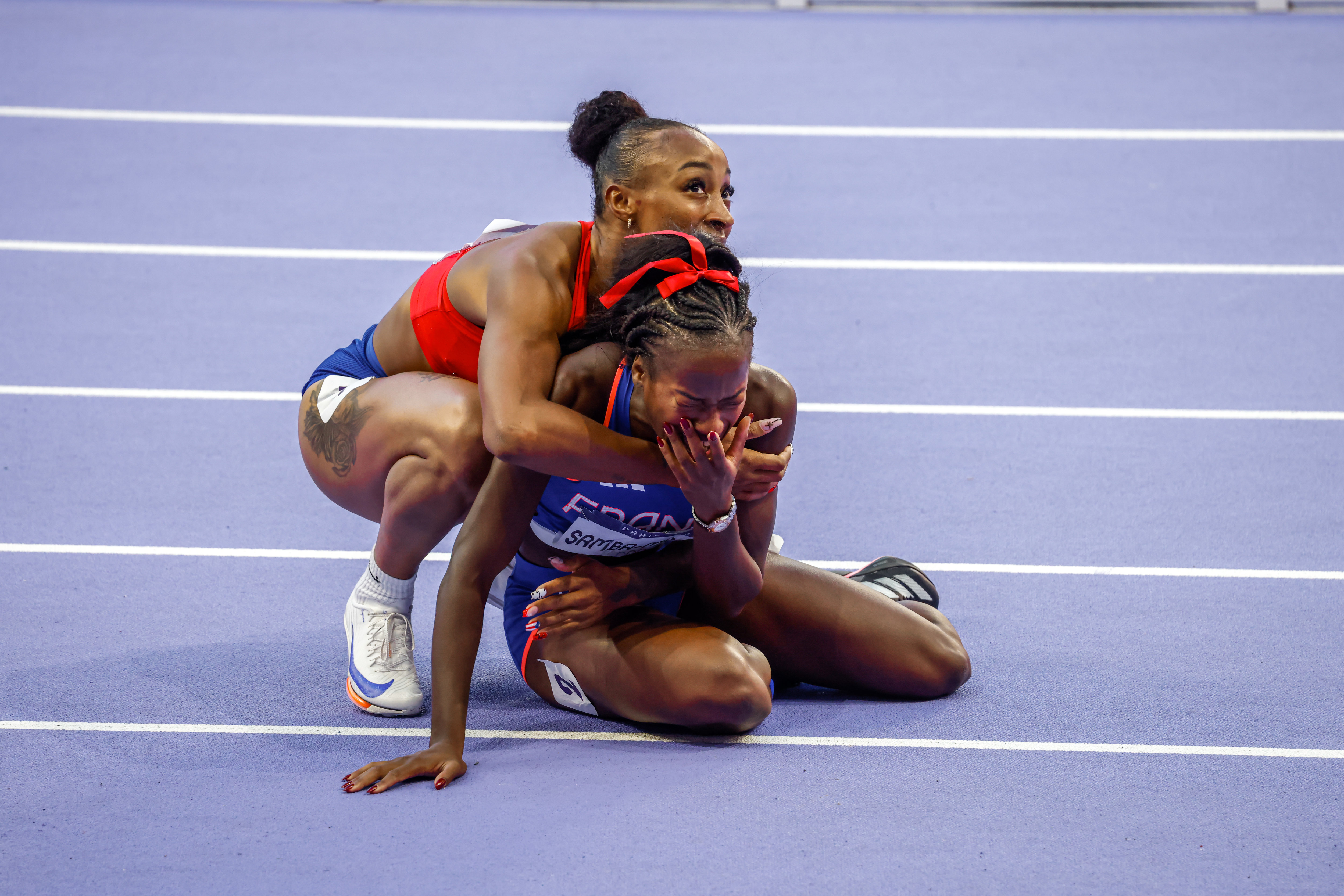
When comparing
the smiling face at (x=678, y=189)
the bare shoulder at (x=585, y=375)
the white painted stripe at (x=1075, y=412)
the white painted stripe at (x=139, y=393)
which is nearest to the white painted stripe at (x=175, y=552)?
the white painted stripe at (x=139, y=393)

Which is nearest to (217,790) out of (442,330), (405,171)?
(442,330)

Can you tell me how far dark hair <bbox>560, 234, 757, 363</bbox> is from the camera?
2.24 m

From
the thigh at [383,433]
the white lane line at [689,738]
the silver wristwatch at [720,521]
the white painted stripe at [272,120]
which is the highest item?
the white painted stripe at [272,120]

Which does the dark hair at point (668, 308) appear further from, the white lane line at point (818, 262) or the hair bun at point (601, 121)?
the white lane line at point (818, 262)

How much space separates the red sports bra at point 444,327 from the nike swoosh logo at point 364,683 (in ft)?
1.93

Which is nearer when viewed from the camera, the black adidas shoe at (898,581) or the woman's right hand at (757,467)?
the woman's right hand at (757,467)

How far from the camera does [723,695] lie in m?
2.50

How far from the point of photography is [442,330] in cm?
276

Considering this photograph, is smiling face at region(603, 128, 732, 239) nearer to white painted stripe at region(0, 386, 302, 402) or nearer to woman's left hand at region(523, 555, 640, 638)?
woman's left hand at region(523, 555, 640, 638)

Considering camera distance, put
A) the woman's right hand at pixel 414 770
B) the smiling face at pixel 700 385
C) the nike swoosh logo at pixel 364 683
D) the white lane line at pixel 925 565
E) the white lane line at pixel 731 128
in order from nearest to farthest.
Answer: the smiling face at pixel 700 385 < the woman's right hand at pixel 414 770 < the nike swoosh logo at pixel 364 683 < the white lane line at pixel 925 565 < the white lane line at pixel 731 128

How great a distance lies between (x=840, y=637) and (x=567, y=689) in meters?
0.56

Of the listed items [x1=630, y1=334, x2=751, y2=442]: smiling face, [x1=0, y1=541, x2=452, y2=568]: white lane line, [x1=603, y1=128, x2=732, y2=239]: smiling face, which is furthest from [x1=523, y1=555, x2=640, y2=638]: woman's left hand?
[x1=0, y1=541, x2=452, y2=568]: white lane line

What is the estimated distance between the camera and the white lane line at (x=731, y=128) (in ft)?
20.7

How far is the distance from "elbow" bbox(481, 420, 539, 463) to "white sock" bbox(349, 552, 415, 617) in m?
0.58
